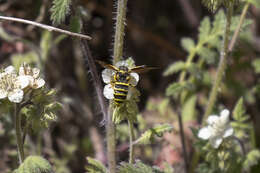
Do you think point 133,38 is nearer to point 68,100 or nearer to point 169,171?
point 68,100

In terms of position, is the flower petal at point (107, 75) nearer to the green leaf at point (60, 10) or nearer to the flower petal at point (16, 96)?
the green leaf at point (60, 10)

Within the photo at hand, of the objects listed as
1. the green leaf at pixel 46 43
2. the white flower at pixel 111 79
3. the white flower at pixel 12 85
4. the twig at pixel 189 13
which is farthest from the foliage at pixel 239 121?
the twig at pixel 189 13

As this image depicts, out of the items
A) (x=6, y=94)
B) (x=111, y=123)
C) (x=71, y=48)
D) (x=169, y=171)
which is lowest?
(x=169, y=171)

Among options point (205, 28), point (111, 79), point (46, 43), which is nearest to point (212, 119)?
point (205, 28)

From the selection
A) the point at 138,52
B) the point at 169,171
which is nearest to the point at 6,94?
the point at 169,171

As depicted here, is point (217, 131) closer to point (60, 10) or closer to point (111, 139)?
point (111, 139)
